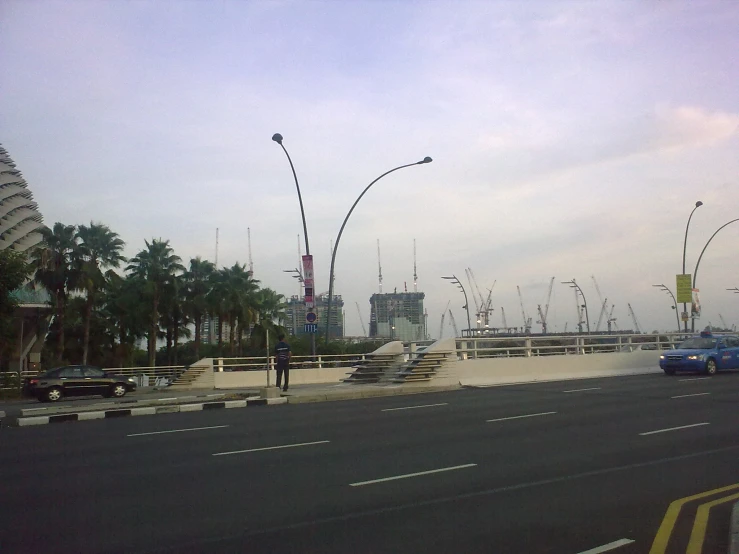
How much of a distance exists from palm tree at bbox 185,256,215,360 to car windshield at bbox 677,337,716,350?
35526mm

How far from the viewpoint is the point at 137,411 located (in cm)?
1991

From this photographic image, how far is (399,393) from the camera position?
24.6 m

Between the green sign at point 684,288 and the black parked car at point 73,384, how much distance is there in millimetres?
31096

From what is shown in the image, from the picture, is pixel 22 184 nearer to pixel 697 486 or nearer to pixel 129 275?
pixel 129 275

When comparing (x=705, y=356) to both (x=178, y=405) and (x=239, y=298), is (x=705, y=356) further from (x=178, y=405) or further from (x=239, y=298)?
(x=239, y=298)

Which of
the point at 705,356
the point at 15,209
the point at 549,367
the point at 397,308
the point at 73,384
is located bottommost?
the point at 73,384

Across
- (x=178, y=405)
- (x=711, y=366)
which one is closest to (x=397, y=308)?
(x=711, y=366)

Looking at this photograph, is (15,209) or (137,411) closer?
(137,411)

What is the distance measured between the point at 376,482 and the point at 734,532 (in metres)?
4.30

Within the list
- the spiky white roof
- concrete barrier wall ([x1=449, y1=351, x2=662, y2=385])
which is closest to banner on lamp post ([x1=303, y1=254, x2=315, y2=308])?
concrete barrier wall ([x1=449, y1=351, x2=662, y2=385])

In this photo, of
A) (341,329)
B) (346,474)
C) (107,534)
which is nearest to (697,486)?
(346,474)

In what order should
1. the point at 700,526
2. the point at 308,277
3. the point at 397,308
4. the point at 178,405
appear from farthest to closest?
the point at 397,308 < the point at 308,277 < the point at 178,405 < the point at 700,526

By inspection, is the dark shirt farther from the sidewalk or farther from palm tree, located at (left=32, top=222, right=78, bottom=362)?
palm tree, located at (left=32, top=222, right=78, bottom=362)

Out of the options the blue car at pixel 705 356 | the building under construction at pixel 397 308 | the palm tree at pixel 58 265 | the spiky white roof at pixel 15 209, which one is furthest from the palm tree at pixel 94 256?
the building under construction at pixel 397 308
